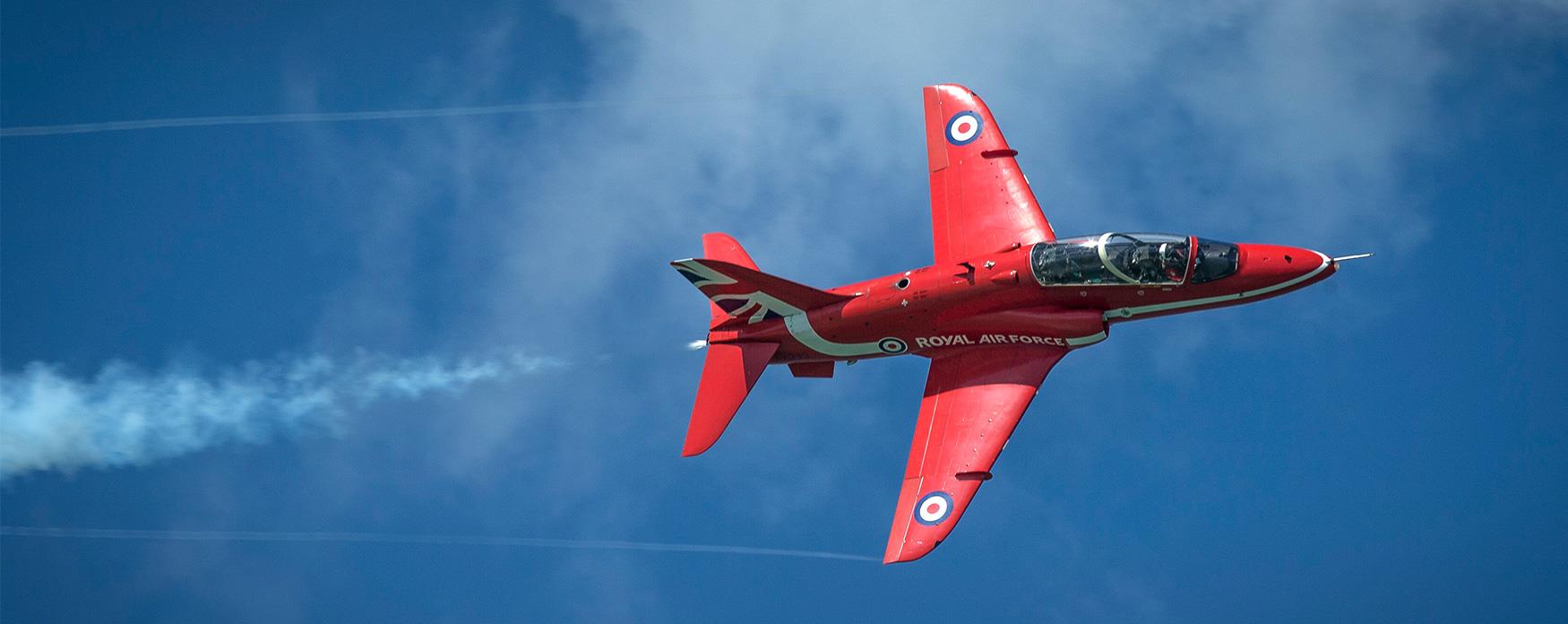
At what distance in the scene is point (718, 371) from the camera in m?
39.6

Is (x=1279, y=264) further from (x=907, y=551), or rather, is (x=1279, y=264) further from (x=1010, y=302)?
(x=907, y=551)

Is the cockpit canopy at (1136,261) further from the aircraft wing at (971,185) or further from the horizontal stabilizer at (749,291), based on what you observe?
the horizontal stabilizer at (749,291)

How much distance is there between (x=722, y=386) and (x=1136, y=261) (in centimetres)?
855

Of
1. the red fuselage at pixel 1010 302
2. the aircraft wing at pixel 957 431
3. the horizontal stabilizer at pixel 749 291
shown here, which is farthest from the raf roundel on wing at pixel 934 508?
the horizontal stabilizer at pixel 749 291

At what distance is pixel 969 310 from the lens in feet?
125

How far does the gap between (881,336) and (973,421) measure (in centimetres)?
269

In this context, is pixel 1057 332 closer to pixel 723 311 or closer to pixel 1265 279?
pixel 1265 279

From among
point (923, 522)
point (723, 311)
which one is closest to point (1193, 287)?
point (923, 522)

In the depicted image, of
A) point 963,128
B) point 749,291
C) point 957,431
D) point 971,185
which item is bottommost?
point 957,431

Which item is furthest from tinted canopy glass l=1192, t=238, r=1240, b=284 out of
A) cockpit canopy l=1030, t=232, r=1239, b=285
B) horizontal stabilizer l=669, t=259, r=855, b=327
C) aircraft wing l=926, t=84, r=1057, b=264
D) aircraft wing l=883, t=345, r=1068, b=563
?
horizontal stabilizer l=669, t=259, r=855, b=327

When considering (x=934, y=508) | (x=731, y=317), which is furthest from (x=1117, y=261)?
(x=731, y=317)

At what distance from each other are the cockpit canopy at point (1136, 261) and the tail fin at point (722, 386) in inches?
238

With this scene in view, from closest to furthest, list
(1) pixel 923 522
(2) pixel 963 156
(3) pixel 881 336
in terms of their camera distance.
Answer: (1) pixel 923 522 → (3) pixel 881 336 → (2) pixel 963 156

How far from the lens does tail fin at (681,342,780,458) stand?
39.0 meters
